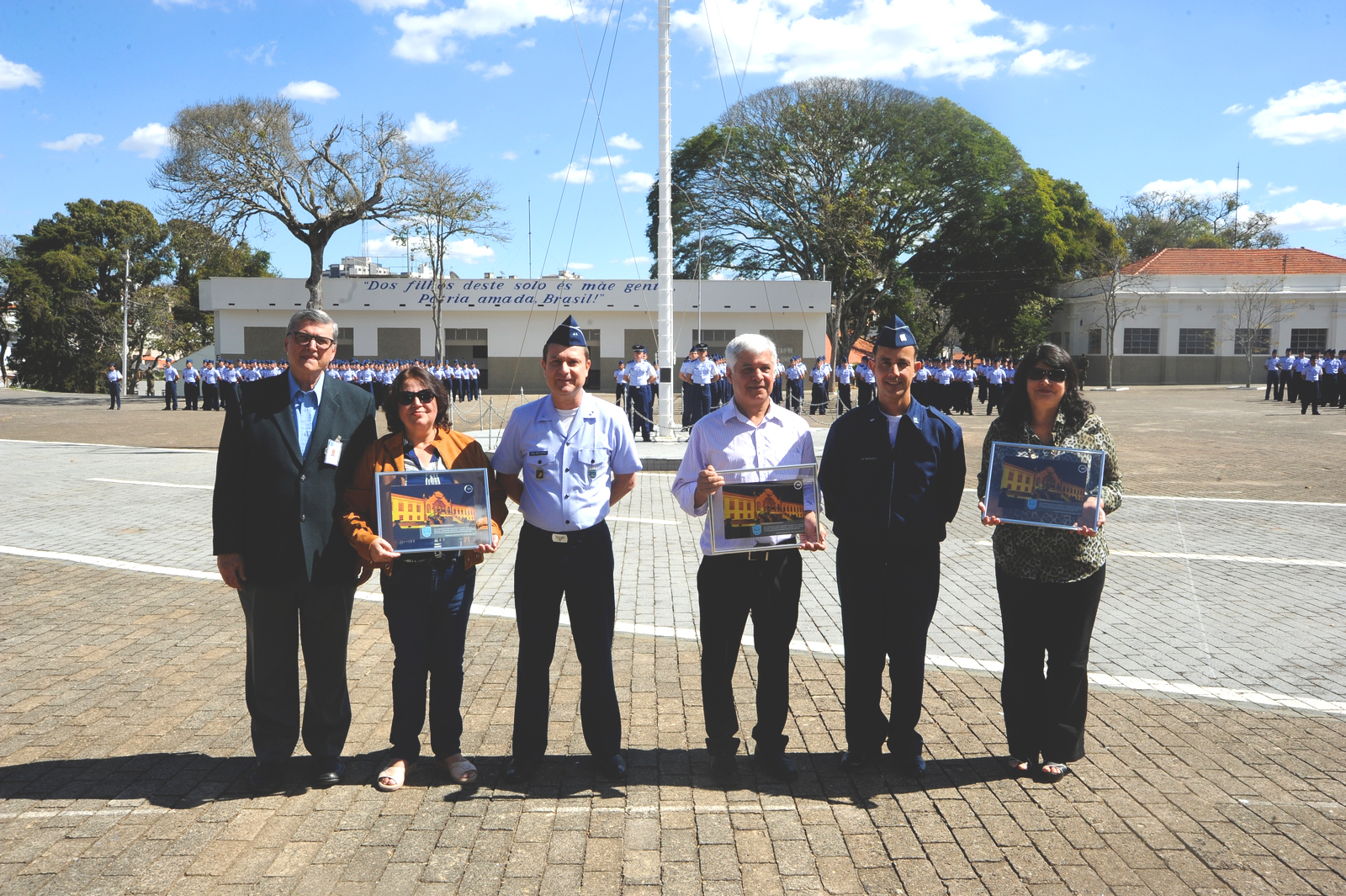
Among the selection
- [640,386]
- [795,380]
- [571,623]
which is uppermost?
[795,380]

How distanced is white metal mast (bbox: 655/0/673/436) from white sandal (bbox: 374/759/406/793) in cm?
1713

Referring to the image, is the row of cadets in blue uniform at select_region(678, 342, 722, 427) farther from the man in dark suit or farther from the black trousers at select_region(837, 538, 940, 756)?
the man in dark suit

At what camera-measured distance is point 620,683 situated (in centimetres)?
568

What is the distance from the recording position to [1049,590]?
14.1ft

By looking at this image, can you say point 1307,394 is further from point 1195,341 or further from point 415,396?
point 415,396

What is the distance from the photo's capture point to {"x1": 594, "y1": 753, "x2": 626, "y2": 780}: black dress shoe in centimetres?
432

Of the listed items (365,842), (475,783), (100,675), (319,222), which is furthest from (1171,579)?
(319,222)

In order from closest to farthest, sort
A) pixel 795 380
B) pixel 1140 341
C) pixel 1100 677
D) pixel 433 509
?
pixel 433 509 < pixel 1100 677 < pixel 795 380 < pixel 1140 341

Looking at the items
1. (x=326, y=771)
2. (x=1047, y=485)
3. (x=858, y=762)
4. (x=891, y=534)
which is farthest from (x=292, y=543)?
(x=1047, y=485)

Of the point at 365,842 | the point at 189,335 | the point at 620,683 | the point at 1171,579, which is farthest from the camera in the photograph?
the point at 189,335

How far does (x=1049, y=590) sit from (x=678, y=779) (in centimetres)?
190

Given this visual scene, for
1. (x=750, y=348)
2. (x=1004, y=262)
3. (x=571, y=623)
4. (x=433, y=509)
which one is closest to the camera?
(x=433, y=509)

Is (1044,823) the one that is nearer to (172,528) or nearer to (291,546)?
(291,546)

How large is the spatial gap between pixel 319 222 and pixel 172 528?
36774 mm
